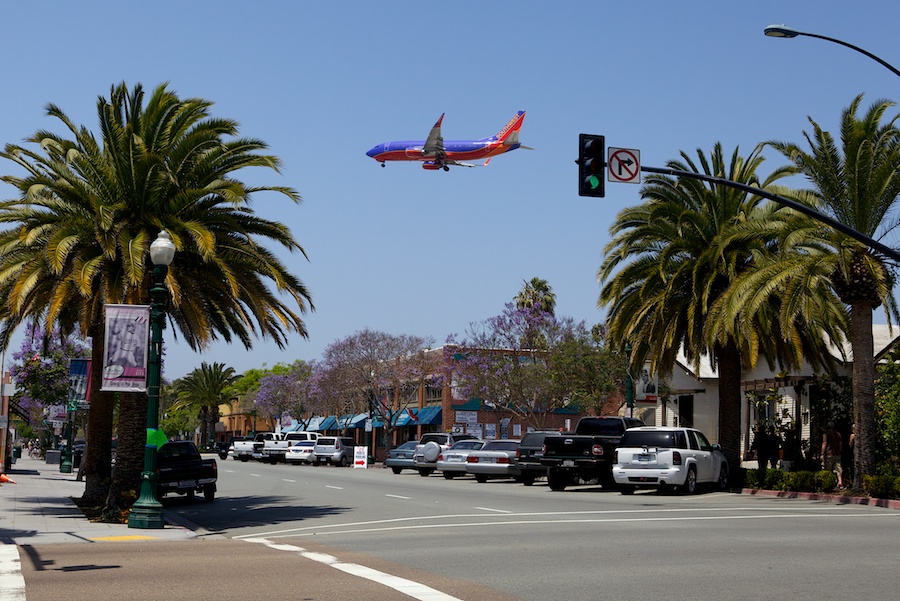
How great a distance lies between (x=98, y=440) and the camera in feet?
78.0

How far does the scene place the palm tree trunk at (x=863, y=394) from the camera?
26031 mm

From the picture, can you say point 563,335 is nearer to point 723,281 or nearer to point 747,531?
point 723,281

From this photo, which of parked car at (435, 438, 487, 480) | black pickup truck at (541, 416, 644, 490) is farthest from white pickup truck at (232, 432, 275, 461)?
black pickup truck at (541, 416, 644, 490)

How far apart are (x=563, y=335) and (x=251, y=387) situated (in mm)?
82491

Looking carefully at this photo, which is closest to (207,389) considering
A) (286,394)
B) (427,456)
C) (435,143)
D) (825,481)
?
(286,394)

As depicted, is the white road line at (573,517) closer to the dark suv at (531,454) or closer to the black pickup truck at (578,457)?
the black pickup truck at (578,457)

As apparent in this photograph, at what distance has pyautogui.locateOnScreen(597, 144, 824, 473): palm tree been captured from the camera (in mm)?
30203

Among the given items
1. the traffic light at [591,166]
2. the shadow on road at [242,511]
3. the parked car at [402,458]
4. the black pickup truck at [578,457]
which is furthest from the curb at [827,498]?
the parked car at [402,458]

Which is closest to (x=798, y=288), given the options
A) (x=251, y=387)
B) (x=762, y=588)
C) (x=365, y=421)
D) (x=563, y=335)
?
(x=762, y=588)

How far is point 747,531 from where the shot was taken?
634 inches

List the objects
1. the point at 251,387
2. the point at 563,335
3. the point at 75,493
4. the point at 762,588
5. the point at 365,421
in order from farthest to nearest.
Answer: the point at 251,387 → the point at 365,421 → the point at 563,335 → the point at 75,493 → the point at 762,588

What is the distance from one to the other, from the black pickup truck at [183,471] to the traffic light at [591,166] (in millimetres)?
12987

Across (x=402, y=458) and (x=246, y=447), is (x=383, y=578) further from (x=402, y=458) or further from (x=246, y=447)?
(x=246, y=447)

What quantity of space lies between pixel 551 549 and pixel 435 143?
1682 inches
